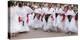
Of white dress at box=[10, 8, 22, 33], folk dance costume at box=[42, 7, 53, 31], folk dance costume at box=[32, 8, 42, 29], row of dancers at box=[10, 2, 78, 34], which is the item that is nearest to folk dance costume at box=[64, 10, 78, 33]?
row of dancers at box=[10, 2, 78, 34]

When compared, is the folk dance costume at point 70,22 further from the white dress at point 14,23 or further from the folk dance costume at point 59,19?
the white dress at point 14,23

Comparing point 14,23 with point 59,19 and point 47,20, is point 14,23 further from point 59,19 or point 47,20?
point 59,19

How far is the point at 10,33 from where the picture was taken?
1583 mm

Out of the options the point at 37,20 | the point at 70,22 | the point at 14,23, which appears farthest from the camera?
the point at 70,22

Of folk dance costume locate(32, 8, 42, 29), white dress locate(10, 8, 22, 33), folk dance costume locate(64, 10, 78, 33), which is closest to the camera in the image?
white dress locate(10, 8, 22, 33)

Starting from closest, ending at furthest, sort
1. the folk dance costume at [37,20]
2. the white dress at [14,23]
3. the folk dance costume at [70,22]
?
the white dress at [14,23], the folk dance costume at [37,20], the folk dance costume at [70,22]

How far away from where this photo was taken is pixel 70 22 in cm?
185

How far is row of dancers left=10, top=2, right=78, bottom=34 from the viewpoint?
5.31ft

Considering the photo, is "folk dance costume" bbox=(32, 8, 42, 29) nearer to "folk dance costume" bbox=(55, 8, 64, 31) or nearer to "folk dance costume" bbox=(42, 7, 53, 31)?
"folk dance costume" bbox=(42, 7, 53, 31)

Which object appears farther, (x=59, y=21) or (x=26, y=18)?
(x=59, y=21)

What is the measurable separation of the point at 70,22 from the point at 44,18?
360 mm

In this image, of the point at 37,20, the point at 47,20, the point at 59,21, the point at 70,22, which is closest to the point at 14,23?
the point at 37,20

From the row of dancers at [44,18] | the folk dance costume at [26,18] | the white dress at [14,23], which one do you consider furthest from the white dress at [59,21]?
the white dress at [14,23]

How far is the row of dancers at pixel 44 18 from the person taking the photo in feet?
5.31
